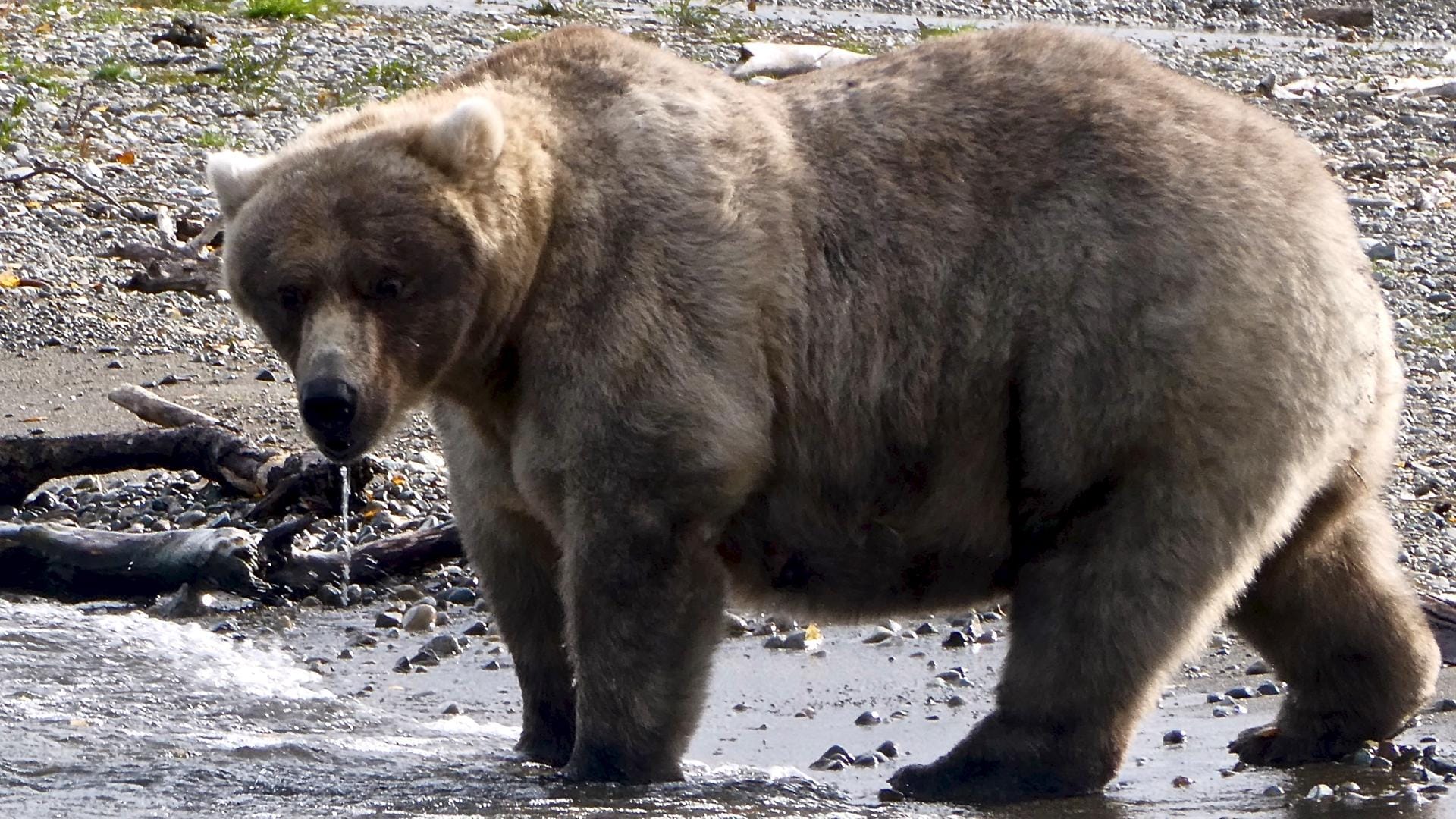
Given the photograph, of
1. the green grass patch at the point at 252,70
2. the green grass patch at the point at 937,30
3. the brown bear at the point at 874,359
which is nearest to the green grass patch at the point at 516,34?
the green grass patch at the point at 252,70

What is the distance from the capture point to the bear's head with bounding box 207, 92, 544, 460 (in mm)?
4906

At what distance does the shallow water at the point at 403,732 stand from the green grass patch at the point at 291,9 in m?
10.7

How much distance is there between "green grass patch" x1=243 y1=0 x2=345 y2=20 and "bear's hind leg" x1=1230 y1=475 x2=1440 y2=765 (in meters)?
13.1

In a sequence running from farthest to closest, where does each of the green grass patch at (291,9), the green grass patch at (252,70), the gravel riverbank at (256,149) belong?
the green grass patch at (291,9), the green grass patch at (252,70), the gravel riverbank at (256,149)

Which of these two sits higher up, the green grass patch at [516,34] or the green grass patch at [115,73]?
the green grass patch at [115,73]

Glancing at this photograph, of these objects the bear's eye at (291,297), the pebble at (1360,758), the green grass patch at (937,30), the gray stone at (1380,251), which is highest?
the bear's eye at (291,297)

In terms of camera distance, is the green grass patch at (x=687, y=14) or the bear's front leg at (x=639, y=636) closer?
the bear's front leg at (x=639, y=636)

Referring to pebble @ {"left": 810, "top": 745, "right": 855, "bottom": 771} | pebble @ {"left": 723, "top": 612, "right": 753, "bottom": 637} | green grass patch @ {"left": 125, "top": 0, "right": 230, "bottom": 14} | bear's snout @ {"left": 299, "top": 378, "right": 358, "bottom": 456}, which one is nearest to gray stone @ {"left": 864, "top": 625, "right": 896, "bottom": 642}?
pebble @ {"left": 723, "top": 612, "right": 753, "bottom": 637}

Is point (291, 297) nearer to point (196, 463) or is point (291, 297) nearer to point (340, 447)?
point (340, 447)

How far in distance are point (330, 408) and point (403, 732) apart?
1.48 m

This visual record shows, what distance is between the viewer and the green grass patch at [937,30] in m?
18.6

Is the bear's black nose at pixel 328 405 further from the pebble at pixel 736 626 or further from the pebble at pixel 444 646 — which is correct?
the pebble at pixel 736 626

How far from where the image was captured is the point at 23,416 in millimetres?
9211

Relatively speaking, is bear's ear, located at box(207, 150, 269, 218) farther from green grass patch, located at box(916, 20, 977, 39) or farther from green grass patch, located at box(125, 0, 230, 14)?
green grass patch, located at box(916, 20, 977, 39)
